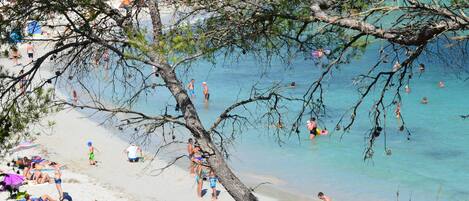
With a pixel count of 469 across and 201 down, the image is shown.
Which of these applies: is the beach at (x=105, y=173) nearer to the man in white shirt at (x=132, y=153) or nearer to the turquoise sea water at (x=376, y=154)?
the man in white shirt at (x=132, y=153)

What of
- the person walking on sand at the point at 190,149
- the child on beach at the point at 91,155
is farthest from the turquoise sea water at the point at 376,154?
the child on beach at the point at 91,155

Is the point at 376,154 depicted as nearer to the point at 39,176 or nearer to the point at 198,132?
the point at 39,176

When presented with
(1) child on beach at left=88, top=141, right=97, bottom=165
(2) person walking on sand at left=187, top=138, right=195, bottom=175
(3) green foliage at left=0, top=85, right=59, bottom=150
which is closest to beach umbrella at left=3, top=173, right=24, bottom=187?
(2) person walking on sand at left=187, top=138, right=195, bottom=175

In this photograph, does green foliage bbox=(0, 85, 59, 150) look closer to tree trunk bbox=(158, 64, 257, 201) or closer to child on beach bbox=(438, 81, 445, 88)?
tree trunk bbox=(158, 64, 257, 201)

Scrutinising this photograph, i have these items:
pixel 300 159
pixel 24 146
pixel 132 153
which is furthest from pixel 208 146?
pixel 24 146

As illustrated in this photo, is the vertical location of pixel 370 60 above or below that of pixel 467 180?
above

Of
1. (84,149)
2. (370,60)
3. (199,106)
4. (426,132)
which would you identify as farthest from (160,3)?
(370,60)

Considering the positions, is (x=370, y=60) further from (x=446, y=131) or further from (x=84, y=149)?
(x=84, y=149)

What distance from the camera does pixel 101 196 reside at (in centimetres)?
1489

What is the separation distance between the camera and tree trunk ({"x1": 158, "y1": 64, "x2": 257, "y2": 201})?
17.0ft

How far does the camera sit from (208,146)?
17.2 feet

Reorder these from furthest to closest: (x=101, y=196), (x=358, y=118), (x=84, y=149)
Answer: (x=358, y=118) < (x=84, y=149) < (x=101, y=196)

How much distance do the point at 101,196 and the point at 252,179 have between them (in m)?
4.80

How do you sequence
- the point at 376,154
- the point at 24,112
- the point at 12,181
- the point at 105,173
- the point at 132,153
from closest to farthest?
the point at 24,112, the point at 12,181, the point at 105,173, the point at 132,153, the point at 376,154
